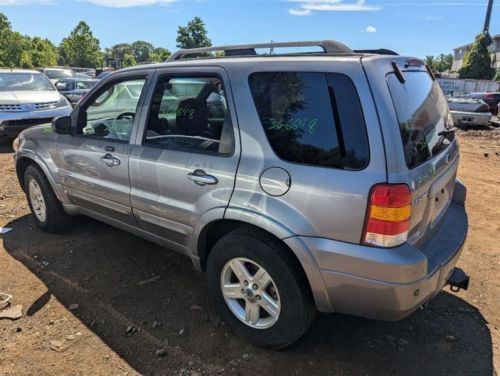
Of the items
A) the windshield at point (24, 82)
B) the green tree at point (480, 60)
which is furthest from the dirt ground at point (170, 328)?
the green tree at point (480, 60)

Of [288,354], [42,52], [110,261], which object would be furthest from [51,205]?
[42,52]

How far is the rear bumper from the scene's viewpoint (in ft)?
7.43

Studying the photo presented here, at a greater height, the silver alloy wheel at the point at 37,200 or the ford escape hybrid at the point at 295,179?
the ford escape hybrid at the point at 295,179

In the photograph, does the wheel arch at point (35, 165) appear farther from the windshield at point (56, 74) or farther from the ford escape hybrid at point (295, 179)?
the windshield at point (56, 74)

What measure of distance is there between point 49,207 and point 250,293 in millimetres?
2723

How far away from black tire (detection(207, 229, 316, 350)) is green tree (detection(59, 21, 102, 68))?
77.4 m

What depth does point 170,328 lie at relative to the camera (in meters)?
3.12

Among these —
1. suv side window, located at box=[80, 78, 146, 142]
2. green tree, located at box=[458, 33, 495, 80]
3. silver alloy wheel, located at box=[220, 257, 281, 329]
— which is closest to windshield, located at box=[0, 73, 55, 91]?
suv side window, located at box=[80, 78, 146, 142]

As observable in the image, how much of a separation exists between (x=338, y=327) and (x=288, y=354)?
0.49 metres

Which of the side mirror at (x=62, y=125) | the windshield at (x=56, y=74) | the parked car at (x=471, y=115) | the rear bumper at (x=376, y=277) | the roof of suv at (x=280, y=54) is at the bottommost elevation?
the parked car at (x=471, y=115)

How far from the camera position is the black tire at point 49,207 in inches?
175

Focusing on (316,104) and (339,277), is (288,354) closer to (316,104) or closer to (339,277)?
(339,277)

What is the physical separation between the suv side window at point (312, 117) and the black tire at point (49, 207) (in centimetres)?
278

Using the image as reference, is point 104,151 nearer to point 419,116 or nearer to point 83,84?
point 419,116
